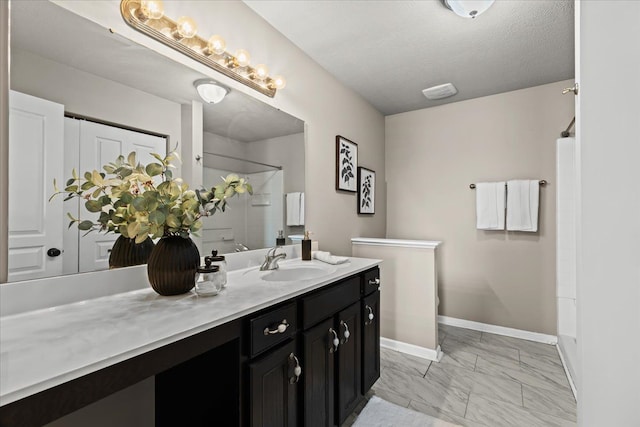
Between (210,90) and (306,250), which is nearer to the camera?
(210,90)

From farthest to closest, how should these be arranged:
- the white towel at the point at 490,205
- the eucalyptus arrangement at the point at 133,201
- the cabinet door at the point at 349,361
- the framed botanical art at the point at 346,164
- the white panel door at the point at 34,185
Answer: the white towel at the point at 490,205 < the framed botanical art at the point at 346,164 < the cabinet door at the point at 349,361 < the eucalyptus arrangement at the point at 133,201 < the white panel door at the point at 34,185

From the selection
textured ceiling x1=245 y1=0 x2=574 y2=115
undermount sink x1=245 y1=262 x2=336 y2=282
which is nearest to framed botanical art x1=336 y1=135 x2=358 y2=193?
textured ceiling x1=245 y1=0 x2=574 y2=115

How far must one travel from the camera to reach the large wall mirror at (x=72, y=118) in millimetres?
955

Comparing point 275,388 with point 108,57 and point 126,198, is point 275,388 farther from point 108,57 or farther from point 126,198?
point 108,57

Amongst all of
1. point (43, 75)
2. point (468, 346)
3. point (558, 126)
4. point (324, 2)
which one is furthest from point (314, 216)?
point (558, 126)

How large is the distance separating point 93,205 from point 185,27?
898mm

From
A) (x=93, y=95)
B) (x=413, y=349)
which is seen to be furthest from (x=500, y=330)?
(x=93, y=95)

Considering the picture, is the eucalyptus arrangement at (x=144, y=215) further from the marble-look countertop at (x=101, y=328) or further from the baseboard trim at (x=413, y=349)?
→ the baseboard trim at (x=413, y=349)

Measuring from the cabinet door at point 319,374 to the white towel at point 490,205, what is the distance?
90.5 inches

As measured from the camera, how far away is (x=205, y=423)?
1018 mm

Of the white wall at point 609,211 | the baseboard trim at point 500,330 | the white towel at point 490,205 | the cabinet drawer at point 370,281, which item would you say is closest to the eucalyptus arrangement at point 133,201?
the cabinet drawer at point 370,281

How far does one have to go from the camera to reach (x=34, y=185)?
0.97 metres

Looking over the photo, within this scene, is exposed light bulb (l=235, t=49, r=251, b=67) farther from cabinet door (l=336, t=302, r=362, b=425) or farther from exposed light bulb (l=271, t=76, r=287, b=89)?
cabinet door (l=336, t=302, r=362, b=425)

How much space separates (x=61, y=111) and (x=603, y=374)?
2.12 m
